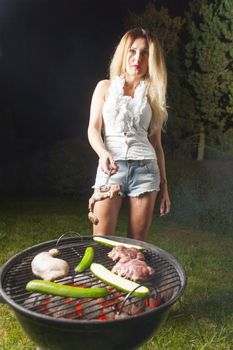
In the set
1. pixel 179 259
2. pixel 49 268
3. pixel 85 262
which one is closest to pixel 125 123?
pixel 85 262

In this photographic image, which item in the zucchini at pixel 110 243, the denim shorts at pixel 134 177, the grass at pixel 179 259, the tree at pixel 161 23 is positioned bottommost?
the grass at pixel 179 259

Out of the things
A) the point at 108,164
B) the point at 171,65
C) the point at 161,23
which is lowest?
the point at 108,164

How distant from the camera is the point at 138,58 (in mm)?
2777

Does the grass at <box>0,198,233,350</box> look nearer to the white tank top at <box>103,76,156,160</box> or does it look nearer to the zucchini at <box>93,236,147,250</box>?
the zucchini at <box>93,236,147,250</box>

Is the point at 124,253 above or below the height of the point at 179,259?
above

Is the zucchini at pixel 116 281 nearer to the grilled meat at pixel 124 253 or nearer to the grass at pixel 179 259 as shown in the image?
the grilled meat at pixel 124 253

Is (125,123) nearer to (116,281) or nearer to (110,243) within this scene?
(110,243)

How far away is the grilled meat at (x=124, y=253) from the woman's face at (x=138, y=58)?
1254 millimetres

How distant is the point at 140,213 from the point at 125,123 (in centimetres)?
65

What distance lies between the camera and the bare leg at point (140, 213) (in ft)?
9.23

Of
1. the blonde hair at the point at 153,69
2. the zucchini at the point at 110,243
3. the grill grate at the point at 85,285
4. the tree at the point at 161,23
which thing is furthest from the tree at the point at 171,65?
the grill grate at the point at 85,285

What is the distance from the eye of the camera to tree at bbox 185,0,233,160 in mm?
6633

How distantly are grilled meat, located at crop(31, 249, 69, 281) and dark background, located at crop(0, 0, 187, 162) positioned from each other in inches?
250

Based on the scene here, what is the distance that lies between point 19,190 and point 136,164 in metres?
6.05
